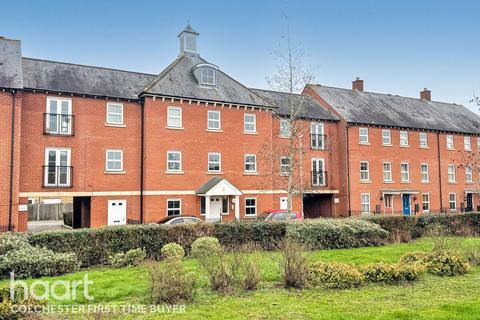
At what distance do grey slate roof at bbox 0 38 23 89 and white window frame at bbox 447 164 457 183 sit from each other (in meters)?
34.8

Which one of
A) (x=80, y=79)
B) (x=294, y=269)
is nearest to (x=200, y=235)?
(x=294, y=269)

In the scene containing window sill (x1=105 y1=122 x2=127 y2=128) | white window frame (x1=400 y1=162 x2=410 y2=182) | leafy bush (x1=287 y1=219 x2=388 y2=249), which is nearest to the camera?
leafy bush (x1=287 y1=219 x2=388 y2=249)

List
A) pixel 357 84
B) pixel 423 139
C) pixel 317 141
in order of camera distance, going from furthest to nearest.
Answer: pixel 357 84 → pixel 423 139 → pixel 317 141

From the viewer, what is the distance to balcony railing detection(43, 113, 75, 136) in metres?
22.0

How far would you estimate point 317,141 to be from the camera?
103ft

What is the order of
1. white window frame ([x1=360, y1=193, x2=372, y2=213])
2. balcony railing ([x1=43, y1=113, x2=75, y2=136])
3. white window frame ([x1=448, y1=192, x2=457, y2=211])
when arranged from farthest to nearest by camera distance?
white window frame ([x1=448, y1=192, x2=457, y2=211]), white window frame ([x1=360, y1=193, x2=372, y2=213]), balcony railing ([x1=43, y1=113, x2=75, y2=136])

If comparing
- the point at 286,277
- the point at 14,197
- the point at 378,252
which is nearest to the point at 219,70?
the point at 14,197

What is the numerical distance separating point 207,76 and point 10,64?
37.9ft

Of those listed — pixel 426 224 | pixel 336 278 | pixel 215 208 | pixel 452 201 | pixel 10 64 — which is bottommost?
pixel 336 278

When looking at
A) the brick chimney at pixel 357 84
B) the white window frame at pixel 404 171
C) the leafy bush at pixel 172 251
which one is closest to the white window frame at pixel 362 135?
the white window frame at pixel 404 171

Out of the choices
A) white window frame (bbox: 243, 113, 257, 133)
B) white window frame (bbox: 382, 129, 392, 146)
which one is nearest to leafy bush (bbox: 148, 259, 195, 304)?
white window frame (bbox: 243, 113, 257, 133)

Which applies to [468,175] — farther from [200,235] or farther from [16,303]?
[16,303]

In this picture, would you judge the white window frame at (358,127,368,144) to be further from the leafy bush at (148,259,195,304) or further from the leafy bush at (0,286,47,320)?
the leafy bush at (0,286,47,320)

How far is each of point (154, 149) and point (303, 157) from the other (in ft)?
37.9
